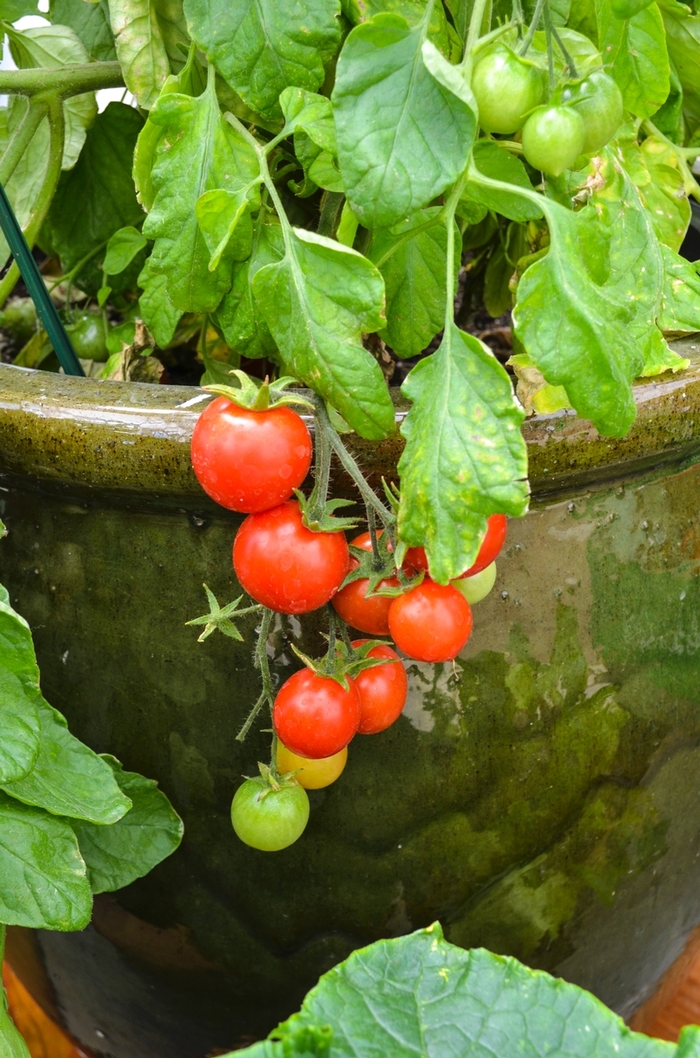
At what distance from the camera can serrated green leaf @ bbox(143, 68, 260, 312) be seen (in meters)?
0.53

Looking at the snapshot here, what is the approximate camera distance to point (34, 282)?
0.66 m

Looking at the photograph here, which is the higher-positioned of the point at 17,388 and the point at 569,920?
the point at 17,388

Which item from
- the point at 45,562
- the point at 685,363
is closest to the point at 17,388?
the point at 45,562

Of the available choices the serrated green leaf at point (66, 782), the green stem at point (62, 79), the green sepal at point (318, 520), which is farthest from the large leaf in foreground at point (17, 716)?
the green stem at point (62, 79)

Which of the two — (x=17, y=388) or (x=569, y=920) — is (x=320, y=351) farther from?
(x=569, y=920)

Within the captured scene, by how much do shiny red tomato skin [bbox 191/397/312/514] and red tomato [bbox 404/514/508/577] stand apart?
0.19 feet

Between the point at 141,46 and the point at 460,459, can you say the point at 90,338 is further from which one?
the point at 460,459

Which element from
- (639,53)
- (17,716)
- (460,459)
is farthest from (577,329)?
(17,716)

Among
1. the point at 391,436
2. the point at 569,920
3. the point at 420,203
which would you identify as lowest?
the point at 569,920

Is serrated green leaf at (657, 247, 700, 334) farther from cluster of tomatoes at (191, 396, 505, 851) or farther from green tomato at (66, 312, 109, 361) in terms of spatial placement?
green tomato at (66, 312, 109, 361)

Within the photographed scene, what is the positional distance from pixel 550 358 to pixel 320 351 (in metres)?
0.09

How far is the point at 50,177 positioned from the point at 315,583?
0.41 meters

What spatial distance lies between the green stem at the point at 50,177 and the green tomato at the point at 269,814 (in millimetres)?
373

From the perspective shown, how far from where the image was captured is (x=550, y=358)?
44cm
